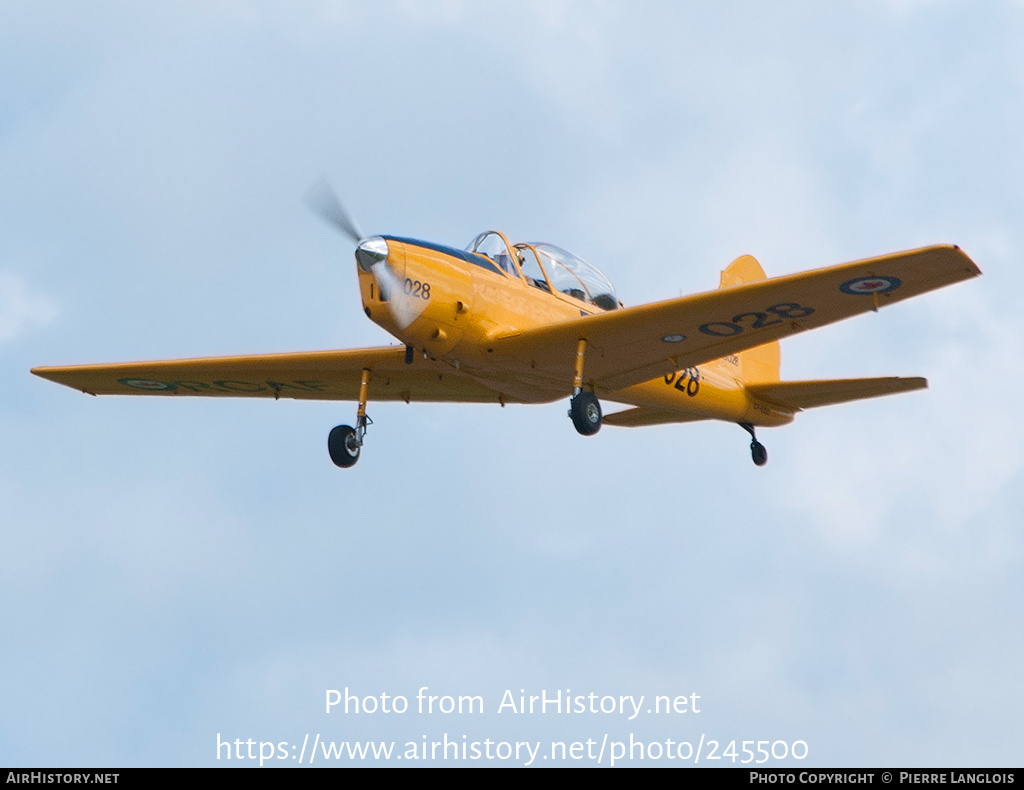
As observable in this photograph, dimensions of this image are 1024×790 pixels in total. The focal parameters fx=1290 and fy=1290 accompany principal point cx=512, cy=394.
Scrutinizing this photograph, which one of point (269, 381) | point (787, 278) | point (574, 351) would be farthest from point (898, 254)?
point (269, 381)

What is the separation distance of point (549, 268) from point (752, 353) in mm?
4665

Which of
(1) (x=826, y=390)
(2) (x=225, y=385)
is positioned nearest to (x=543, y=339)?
(1) (x=826, y=390)

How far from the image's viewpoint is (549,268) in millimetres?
15445

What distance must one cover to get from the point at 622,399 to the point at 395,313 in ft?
13.1

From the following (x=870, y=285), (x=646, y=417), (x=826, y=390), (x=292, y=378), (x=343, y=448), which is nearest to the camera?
(x=870, y=285)

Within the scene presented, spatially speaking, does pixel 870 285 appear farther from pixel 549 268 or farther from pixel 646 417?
pixel 646 417

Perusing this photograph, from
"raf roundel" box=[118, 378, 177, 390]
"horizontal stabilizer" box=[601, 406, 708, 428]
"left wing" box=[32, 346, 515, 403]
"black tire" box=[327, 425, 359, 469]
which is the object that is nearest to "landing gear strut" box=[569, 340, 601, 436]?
"left wing" box=[32, 346, 515, 403]

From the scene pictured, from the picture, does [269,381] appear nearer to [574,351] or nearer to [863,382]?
[574,351]

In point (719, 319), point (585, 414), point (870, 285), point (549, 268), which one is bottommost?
point (585, 414)

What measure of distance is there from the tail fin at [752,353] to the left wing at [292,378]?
3786mm

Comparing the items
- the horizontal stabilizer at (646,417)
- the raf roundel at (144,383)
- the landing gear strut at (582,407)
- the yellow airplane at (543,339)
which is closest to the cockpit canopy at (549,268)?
the yellow airplane at (543,339)

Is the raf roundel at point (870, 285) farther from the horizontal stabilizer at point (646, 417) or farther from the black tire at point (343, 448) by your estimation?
the black tire at point (343, 448)

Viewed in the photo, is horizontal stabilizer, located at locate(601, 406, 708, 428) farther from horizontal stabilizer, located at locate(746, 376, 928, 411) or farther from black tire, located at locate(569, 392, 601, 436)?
black tire, located at locate(569, 392, 601, 436)

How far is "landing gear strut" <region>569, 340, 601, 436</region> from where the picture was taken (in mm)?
14211
